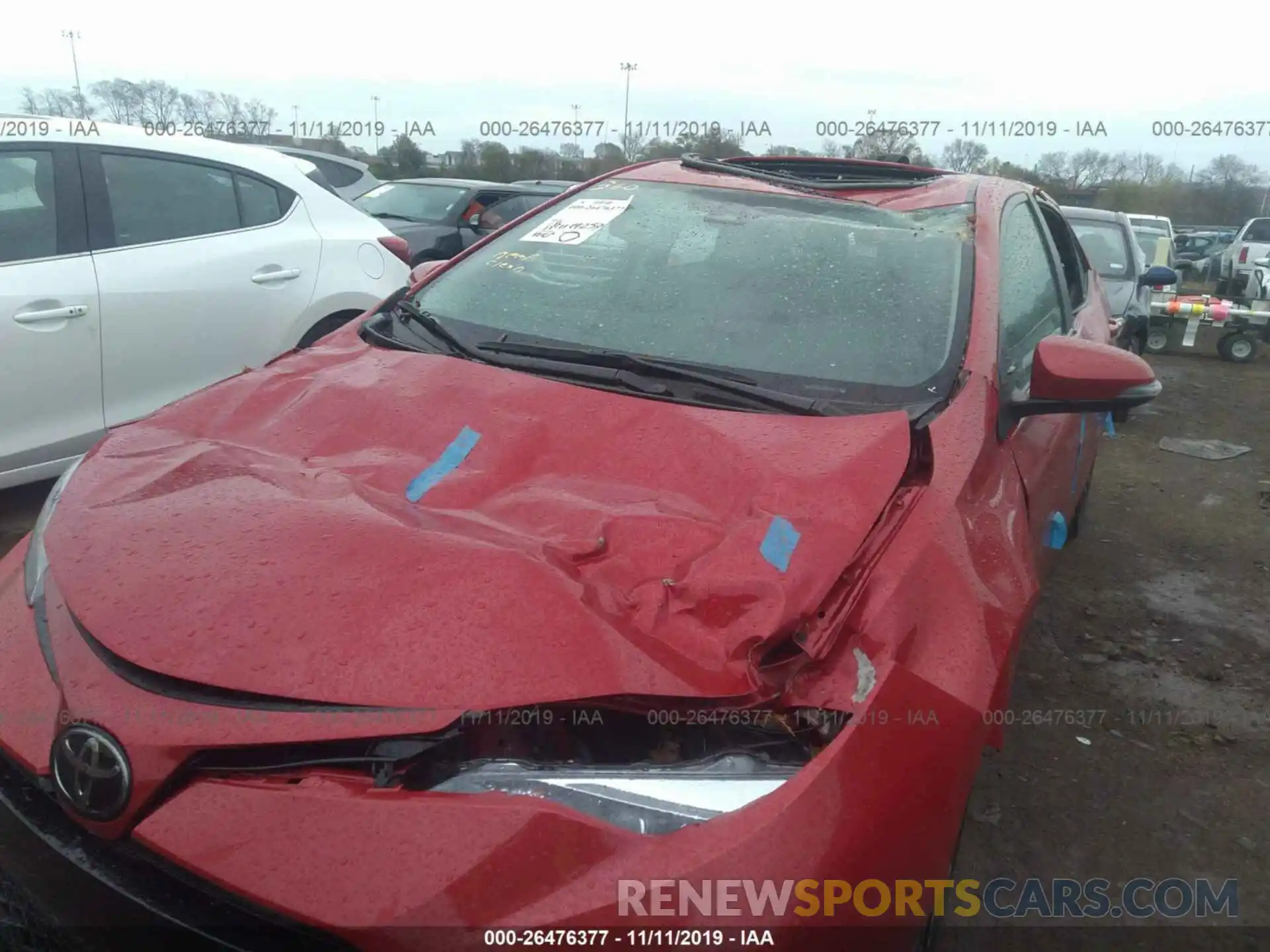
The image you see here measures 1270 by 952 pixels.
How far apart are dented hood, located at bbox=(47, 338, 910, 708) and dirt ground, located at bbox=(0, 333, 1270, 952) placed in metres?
0.61

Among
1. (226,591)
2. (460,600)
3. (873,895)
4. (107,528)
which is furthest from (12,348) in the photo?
(873,895)

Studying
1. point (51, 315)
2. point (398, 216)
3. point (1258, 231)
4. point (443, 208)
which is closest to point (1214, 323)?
point (1258, 231)

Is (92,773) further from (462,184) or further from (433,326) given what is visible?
(462,184)

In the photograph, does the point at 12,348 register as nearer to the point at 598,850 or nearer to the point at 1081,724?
the point at 598,850

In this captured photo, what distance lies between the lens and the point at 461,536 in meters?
1.65

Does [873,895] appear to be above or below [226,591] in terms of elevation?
below

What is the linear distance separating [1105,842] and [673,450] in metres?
1.59

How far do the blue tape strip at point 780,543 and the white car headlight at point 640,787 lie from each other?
36cm

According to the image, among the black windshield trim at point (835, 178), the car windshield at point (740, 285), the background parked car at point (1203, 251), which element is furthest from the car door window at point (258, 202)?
the background parked car at point (1203, 251)

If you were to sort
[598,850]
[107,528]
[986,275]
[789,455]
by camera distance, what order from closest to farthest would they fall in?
[598,850] < [107,528] < [789,455] < [986,275]

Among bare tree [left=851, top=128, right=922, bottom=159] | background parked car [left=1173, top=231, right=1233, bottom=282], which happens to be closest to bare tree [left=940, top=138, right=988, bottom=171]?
bare tree [left=851, top=128, right=922, bottom=159]

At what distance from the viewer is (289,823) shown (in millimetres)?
1299

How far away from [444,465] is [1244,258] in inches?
623

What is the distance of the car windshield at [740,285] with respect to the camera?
7.60 ft
